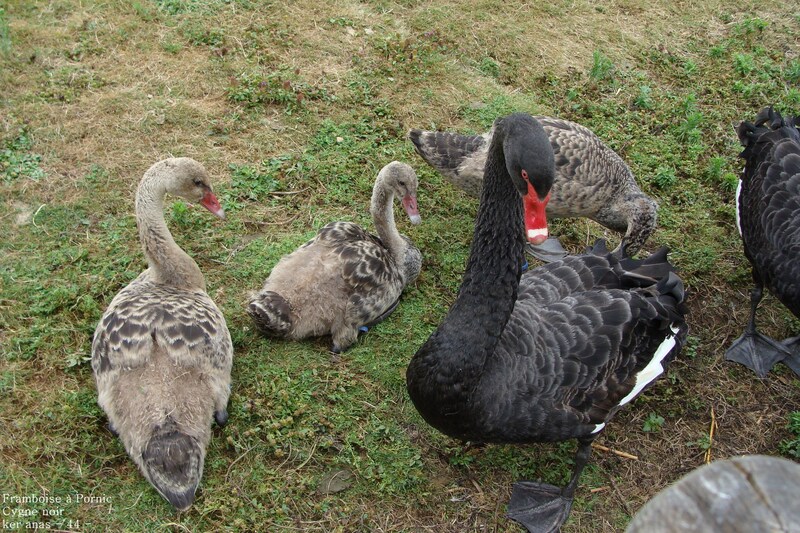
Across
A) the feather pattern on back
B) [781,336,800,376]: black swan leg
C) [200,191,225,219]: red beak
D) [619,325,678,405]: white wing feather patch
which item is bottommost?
[781,336,800,376]: black swan leg

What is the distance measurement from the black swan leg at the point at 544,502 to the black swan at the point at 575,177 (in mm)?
1857

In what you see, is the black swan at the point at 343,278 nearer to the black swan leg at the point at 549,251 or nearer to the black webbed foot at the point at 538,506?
the black swan leg at the point at 549,251

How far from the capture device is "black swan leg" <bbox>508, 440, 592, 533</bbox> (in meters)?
3.29

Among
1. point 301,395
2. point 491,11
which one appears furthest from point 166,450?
point 491,11

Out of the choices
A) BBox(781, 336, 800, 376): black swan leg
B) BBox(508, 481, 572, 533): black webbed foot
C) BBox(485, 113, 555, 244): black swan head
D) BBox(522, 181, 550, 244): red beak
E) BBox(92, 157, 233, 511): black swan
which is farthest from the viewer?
BBox(781, 336, 800, 376): black swan leg

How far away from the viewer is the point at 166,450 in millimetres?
3033

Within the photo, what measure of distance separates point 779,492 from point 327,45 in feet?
19.8

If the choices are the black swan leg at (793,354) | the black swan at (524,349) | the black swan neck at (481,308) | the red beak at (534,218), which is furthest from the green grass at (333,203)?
the red beak at (534,218)

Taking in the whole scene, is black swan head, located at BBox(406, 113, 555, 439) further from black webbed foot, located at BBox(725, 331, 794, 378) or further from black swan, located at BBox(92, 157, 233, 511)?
black webbed foot, located at BBox(725, 331, 794, 378)

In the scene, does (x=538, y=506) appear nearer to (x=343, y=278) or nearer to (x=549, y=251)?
(x=343, y=278)

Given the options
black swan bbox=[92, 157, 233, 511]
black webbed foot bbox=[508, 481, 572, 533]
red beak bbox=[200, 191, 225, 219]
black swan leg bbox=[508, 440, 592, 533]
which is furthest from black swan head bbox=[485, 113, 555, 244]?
red beak bbox=[200, 191, 225, 219]

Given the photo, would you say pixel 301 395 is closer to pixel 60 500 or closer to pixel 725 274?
pixel 60 500

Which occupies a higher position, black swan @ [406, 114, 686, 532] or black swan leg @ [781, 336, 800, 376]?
black swan @ [406, 114, 686, 532]

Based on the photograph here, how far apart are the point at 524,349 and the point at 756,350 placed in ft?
6.76
